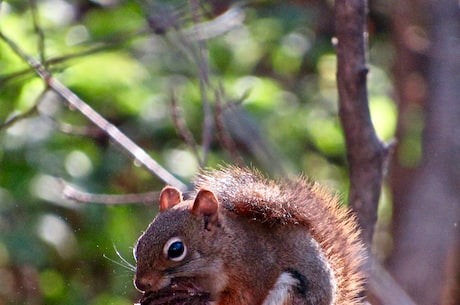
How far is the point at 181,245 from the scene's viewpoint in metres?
2.45

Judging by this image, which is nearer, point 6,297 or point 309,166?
point 6,297

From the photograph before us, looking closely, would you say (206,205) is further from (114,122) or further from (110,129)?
(114,122)

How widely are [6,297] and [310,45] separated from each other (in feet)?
5.91

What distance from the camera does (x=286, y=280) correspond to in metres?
2.40

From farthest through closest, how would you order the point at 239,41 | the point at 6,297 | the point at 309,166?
the point at 239,41
the point at 309,166
the point at 6,297

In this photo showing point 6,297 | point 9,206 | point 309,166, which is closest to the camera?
point 9,206

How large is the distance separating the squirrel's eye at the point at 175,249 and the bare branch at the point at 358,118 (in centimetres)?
53

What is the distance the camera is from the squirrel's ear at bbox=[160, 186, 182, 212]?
2504 millimetres

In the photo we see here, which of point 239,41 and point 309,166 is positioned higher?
point 239,41

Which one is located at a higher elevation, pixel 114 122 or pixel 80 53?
pixel 80 53

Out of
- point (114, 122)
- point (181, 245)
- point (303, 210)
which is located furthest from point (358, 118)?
point (114, 122)

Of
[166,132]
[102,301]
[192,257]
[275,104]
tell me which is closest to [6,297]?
[102,301]

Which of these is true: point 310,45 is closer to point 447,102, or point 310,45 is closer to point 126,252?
point 447,102

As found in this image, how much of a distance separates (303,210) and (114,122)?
1.56m
